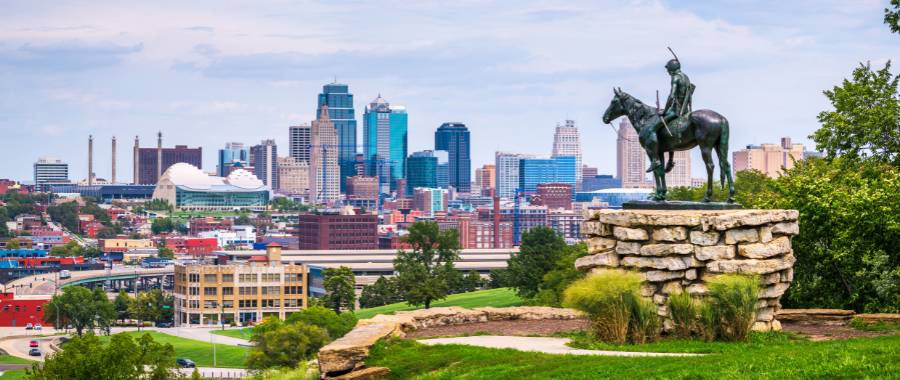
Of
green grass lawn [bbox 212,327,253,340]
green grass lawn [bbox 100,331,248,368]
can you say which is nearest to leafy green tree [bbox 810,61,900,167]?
green grass lawn [bbox 100,331,248,368]

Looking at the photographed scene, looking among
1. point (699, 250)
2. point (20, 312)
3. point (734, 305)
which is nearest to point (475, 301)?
point (20, 312)

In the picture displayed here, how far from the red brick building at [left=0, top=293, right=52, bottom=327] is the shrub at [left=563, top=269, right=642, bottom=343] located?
359 ft

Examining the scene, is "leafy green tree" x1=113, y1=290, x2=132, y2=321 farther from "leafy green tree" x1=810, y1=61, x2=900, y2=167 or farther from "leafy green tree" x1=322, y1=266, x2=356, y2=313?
"leafy green tree" x1=810, y1=61, x2=900, y2=167

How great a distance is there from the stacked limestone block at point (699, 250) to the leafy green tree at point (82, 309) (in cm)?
8985

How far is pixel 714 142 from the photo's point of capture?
75.6 ft

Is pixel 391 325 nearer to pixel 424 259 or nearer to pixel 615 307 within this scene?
pixel 615 307

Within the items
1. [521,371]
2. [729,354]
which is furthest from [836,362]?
[521,371]

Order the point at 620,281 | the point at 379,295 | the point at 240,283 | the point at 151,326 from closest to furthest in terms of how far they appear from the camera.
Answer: the point at 620,281 → the point at 379,295 → the point at 151,326 → the point at 240,283

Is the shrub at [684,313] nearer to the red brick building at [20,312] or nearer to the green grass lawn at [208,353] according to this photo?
the green grass lawn at [208,353]

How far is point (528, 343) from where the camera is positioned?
21156mm

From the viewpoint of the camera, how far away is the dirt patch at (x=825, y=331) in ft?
69.9

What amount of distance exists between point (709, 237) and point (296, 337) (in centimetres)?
4401

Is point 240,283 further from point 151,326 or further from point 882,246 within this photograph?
point 882,246

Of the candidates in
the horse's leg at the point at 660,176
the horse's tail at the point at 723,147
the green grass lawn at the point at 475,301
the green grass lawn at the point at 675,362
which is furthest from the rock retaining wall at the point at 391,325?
the green grass lawn at the point at 475,301
